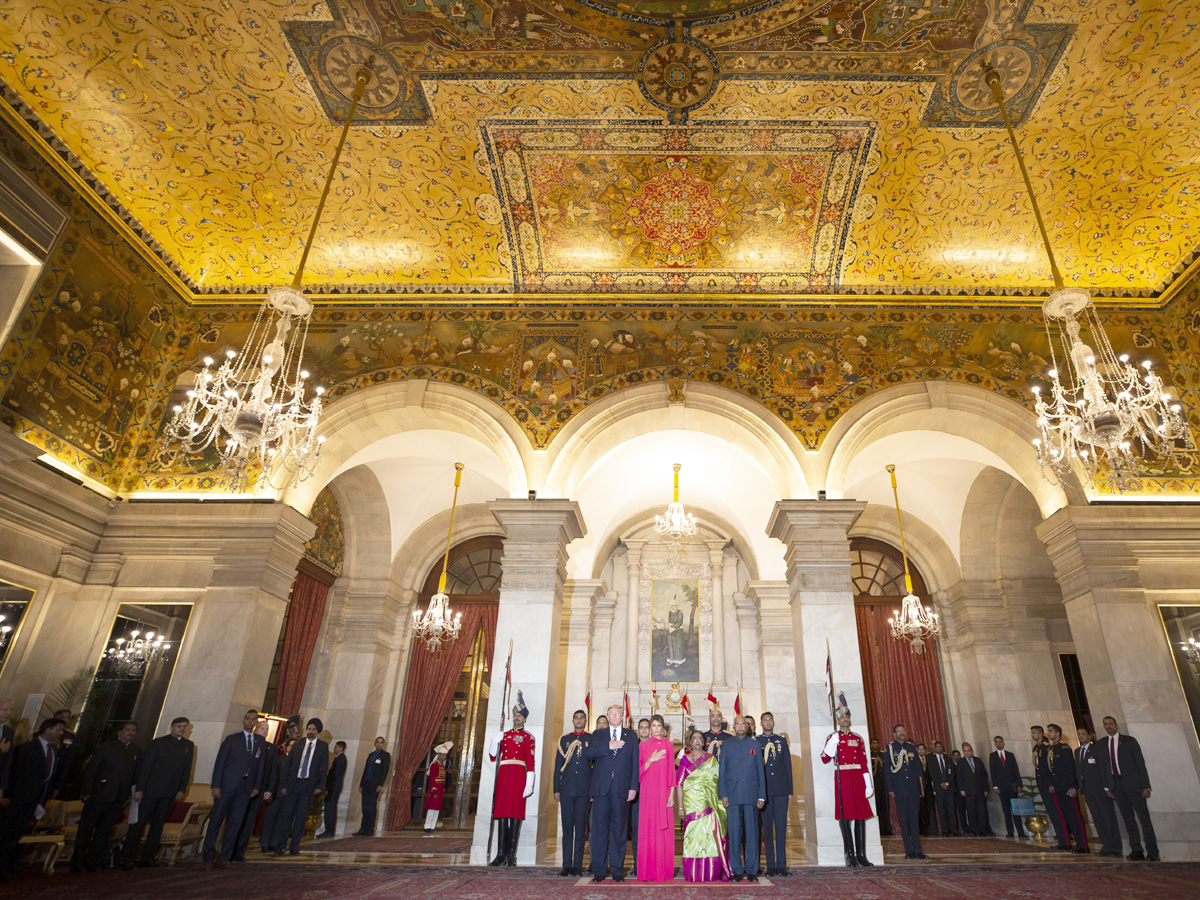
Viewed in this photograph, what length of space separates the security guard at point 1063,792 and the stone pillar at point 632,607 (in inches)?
253

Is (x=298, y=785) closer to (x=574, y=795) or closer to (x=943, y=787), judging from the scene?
(x=574, y=795)

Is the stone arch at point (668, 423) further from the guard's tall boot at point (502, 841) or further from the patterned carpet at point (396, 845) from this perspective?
the patterned carpet at point (396, 845)

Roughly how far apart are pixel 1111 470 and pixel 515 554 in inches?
251

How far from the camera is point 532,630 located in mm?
7133

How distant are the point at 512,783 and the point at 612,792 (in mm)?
1095

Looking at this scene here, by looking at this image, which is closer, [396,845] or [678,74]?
[678,74]

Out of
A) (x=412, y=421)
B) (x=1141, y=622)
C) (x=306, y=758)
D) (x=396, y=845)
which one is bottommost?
(x=396, y=845)

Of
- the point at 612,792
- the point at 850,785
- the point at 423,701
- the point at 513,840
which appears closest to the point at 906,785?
the point at 850,785

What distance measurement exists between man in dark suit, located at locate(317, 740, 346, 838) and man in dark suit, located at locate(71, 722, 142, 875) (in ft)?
9.71

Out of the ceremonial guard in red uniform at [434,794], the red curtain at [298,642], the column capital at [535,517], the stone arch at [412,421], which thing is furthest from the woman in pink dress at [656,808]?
the red curtain at [298,642]

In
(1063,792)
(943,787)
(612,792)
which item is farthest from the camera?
(943,787)

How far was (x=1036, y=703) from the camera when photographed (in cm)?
1004

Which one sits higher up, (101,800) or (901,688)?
(901,688)

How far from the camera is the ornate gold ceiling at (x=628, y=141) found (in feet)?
20.3
